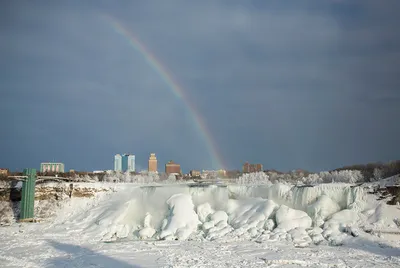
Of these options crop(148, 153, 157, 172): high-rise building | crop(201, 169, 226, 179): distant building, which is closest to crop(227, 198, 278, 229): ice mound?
crop(201, 169, 226, 179): distant building

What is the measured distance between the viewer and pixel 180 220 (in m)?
26.6

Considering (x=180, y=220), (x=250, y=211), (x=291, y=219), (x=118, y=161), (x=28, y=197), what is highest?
(x=118, y=161)

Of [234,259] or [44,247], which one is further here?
[44,247]

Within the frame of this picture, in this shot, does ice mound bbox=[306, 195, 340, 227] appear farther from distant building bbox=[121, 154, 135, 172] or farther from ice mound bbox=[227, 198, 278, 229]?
distant building bbox=[121, 154, 135, 172]

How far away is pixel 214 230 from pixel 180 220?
2518mm

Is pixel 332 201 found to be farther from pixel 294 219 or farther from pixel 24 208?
pixel 24 208

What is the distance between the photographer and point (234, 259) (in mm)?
18656

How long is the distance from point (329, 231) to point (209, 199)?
994 cm

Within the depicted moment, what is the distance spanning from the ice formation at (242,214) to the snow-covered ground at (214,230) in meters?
0.06

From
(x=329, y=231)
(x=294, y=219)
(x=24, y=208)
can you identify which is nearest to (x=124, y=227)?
(x=24, y=208)

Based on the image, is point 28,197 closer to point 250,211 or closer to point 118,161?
point 250,211

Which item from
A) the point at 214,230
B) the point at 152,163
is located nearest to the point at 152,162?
the point at 152,163

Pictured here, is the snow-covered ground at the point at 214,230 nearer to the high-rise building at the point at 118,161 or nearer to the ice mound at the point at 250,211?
the ice mound at the point at 250,211

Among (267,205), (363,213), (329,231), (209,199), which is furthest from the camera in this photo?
(209,199)
